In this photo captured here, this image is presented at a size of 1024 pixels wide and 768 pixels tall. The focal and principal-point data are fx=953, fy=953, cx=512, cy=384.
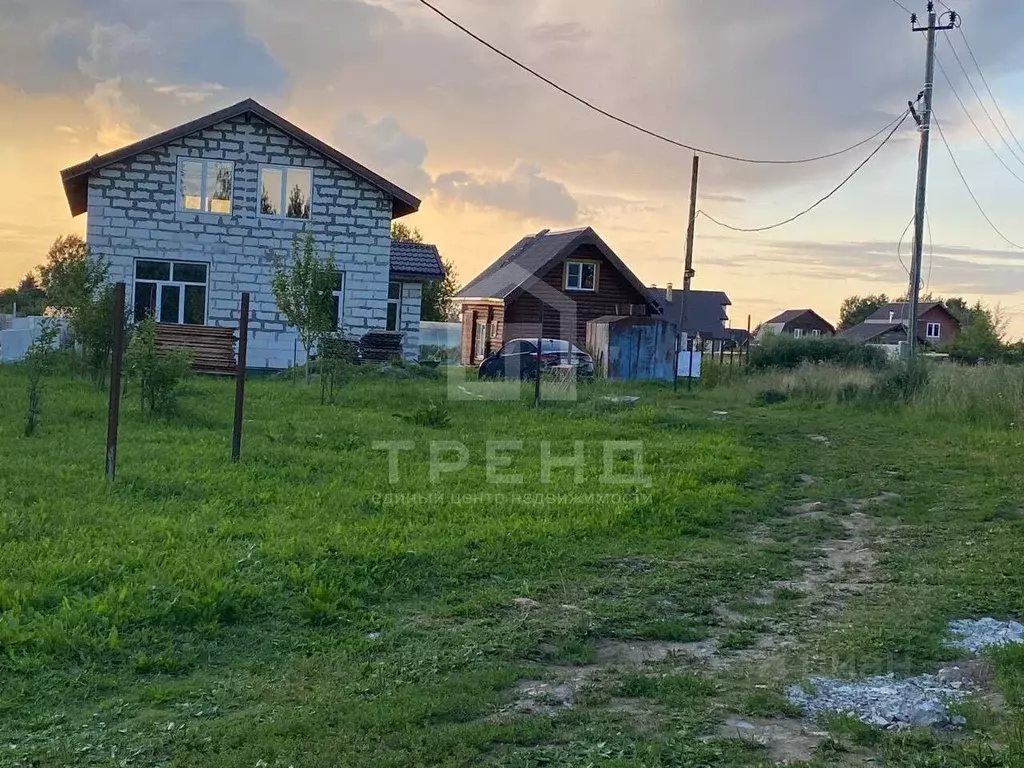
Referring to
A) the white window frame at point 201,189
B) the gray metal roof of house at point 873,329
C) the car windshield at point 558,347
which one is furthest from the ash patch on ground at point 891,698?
the gray metal roof of house at point 873,329

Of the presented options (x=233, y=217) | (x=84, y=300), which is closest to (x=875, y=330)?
(x=233, y=217)

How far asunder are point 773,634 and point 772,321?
286ft

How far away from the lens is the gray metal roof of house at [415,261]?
86.5ft

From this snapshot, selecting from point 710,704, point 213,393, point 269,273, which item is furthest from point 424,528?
point 269,273

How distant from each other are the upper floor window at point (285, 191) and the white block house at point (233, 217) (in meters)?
0.02

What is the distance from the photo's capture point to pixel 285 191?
2325 centimetres

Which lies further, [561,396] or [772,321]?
[772,321]

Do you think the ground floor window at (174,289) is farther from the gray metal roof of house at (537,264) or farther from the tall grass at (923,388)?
the tall grass at (923,388)

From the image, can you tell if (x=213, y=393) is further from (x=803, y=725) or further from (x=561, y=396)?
(x=803, y=725)

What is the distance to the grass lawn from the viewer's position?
12.7 feet

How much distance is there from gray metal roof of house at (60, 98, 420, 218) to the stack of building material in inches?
133

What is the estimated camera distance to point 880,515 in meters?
8.94

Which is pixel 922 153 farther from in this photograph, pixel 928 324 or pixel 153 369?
pixel 928 324

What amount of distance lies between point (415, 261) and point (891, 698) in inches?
929
